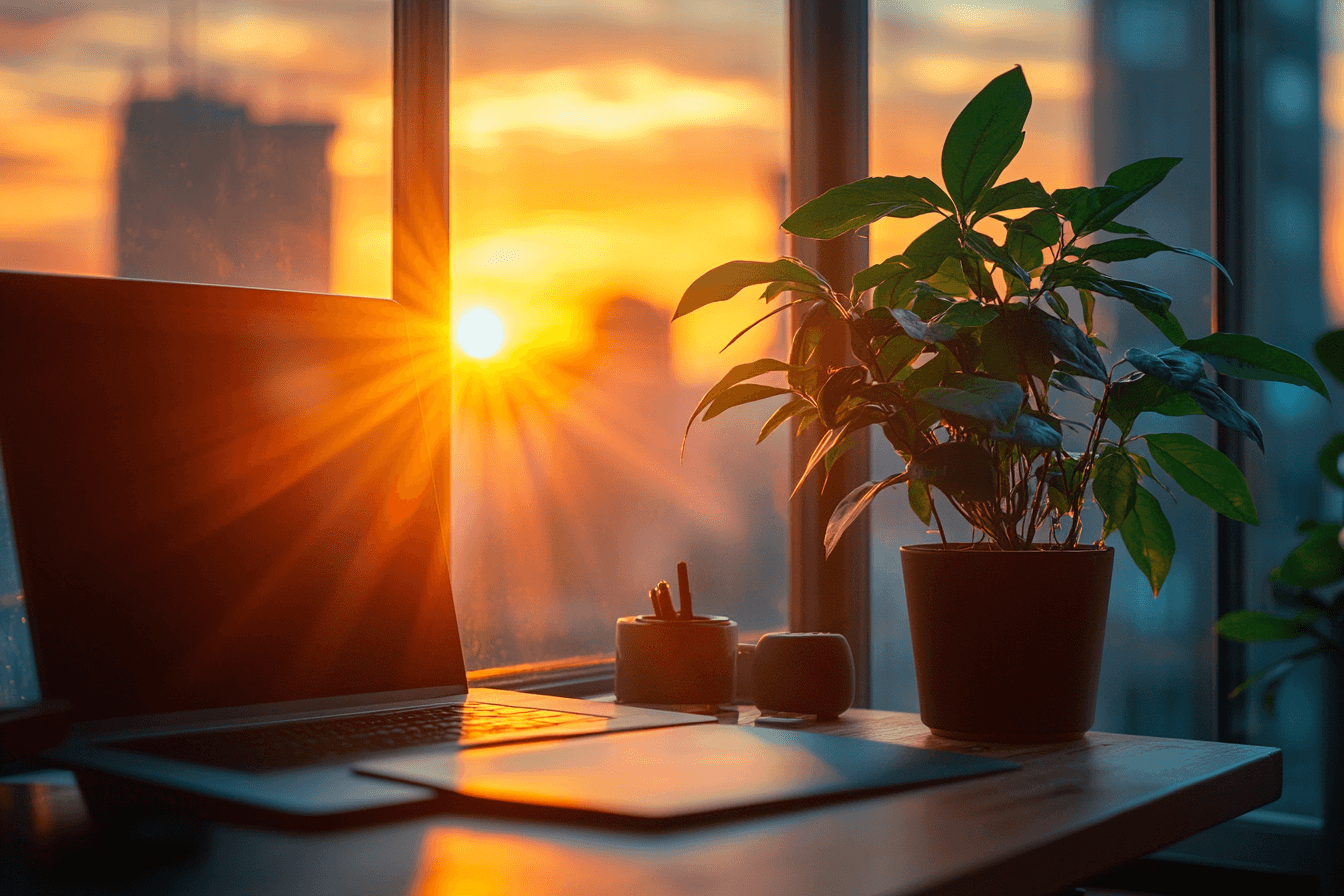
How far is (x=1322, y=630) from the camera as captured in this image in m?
2.14

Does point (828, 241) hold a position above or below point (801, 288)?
above

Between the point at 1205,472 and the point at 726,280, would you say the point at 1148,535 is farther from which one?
the point at 726,280

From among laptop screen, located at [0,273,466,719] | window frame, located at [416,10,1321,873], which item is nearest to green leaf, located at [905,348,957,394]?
laptop screen, located at [0,273,466,719]

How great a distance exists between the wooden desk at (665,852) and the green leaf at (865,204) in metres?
0.55

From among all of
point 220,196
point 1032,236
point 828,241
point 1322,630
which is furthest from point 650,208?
point 1322,630

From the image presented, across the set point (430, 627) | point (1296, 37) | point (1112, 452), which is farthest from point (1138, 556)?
point (1296, 37)

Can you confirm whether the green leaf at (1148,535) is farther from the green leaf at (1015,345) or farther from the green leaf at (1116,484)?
the green leaf at (1015,345)

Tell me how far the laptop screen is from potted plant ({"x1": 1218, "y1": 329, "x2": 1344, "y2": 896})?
5.24 ft

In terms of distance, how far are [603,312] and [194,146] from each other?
2.33 feet

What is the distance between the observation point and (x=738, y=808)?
0.66 metres

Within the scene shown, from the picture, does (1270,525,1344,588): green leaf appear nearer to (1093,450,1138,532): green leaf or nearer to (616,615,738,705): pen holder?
(1093,450,1138,532): green leaf

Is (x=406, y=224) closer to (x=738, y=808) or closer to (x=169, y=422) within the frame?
(x=169, y=422)

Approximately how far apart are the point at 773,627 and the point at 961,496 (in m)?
1.29

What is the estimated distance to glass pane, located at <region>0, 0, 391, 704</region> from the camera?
4.33 feet
